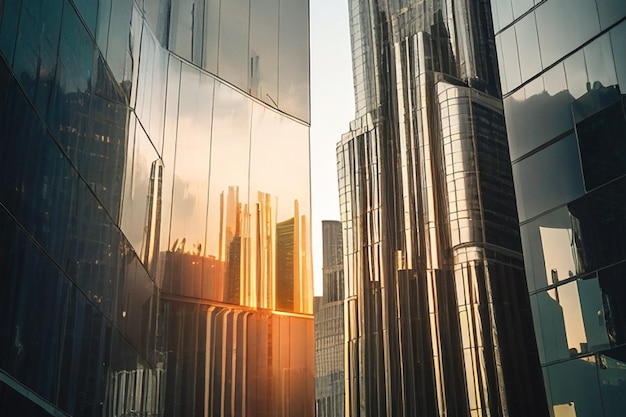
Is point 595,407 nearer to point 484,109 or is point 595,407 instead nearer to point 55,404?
point 55,404

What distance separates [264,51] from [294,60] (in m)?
1.61

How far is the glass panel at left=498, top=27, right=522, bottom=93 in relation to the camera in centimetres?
2283

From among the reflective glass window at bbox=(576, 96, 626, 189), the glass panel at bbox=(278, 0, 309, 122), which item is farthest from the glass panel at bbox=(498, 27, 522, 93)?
the glass panel at bbox=(278, 0, 309, 122)

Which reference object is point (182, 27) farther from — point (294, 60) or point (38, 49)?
point (38, 49)

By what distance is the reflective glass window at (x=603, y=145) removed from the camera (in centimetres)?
1823

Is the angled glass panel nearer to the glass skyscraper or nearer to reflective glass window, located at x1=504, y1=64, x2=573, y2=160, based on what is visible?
the glass skyscraper

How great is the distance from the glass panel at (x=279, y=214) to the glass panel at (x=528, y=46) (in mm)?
8896

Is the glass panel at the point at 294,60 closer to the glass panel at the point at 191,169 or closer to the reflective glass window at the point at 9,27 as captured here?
the glass panel at the point at 191,169

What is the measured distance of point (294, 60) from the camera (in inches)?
1111

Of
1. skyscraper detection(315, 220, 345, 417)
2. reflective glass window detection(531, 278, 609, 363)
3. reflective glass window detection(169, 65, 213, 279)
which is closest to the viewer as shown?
reflective glass window detection(531, 278, 609, 363)

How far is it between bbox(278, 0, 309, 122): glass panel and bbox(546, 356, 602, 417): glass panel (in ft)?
44.6

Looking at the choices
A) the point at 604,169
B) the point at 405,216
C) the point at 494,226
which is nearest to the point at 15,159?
the point at 604,169

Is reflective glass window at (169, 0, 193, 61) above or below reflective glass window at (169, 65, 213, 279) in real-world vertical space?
above

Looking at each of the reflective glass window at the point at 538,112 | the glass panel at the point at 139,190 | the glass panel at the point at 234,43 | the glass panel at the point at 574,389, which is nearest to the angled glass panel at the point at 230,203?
the glass panel at the point at 234,43
